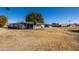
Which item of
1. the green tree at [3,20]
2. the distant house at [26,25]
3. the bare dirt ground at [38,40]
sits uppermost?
the green tree at [3,20]

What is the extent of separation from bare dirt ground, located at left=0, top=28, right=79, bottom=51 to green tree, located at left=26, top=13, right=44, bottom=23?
18 centimetres

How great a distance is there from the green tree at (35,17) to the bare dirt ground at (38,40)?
0.18 m

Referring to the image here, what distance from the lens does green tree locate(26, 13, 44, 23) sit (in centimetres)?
326

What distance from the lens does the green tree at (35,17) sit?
326cm

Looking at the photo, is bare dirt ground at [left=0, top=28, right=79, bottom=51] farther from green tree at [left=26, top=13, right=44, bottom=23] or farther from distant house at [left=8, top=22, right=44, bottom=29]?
green tree at [left=26, top=13, right=44, bottom=23]

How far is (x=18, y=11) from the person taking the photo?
10.7 feet

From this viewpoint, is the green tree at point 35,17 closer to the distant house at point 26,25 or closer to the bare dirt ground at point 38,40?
the distant house at point 26,25

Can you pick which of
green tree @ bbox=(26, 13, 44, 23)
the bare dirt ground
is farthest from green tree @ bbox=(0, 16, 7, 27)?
green tree @ bbox=(26, 13, 44, 23)

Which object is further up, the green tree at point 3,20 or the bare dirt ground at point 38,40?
the green tree at point 3,20

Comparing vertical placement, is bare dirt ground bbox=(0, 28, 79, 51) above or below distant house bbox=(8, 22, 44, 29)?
below

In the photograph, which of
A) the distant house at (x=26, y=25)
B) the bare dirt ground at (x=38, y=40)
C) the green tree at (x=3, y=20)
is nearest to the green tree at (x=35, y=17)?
the distant house at (x=26, y=25)
